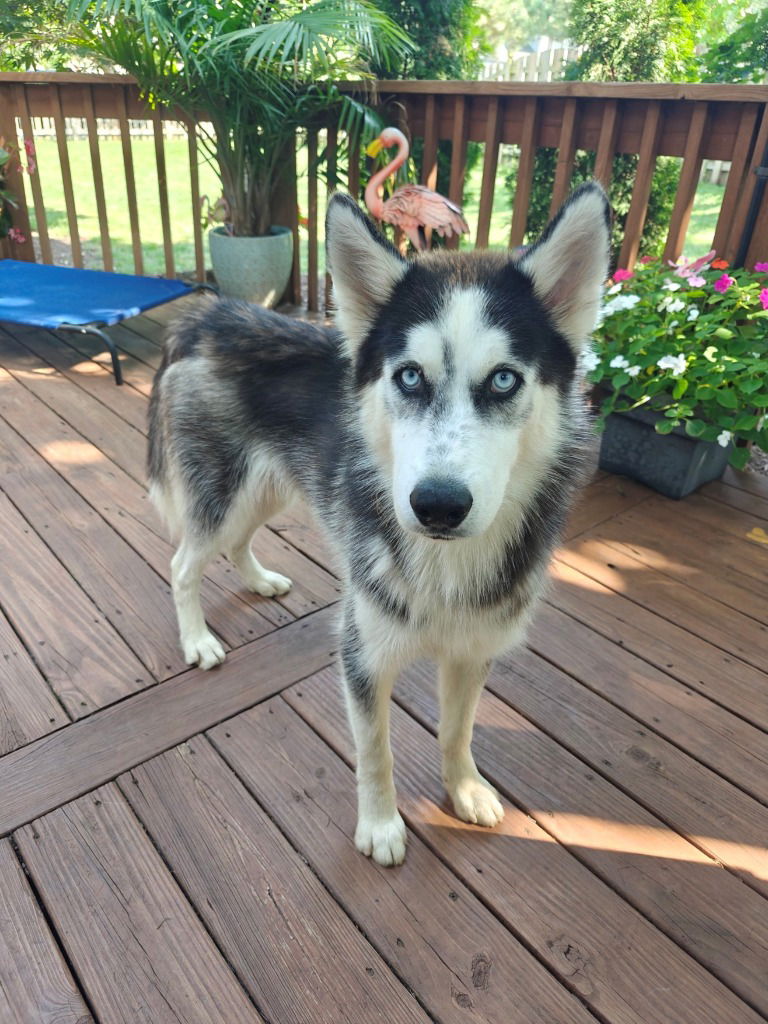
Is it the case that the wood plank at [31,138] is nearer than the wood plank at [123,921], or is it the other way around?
the wood plank at [123,921]

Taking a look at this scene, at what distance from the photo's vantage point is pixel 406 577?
1.40 meters

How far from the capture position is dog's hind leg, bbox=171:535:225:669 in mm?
2000

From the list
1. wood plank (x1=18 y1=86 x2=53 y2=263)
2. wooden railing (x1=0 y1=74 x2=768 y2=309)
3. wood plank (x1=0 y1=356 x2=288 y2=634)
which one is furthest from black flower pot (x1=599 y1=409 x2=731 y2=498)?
wood plank (x1=18 y1=86 x2=53 y2=263)

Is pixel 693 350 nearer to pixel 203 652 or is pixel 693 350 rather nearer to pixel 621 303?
pixel 621 303

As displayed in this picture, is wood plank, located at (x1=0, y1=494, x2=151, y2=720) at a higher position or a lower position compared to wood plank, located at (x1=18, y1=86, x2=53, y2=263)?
lower

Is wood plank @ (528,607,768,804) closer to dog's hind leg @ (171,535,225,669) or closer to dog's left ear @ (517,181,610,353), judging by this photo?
dog's hind leg @ (171,535,225,669)

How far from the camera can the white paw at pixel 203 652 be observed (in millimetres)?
1999

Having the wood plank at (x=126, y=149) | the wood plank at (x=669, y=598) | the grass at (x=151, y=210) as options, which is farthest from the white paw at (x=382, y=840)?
the wood plank at (x=126, y=149)

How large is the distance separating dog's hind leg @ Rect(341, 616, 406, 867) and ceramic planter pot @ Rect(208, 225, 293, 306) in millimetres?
3619

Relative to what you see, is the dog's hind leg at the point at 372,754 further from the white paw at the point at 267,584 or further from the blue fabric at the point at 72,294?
the blue fabric at the point at 72,294

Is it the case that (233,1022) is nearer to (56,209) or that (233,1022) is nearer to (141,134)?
(56,209)

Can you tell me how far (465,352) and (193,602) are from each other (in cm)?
127

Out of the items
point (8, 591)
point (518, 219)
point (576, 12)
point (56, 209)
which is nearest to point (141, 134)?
point (56, 209)

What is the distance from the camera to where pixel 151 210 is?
860cm
